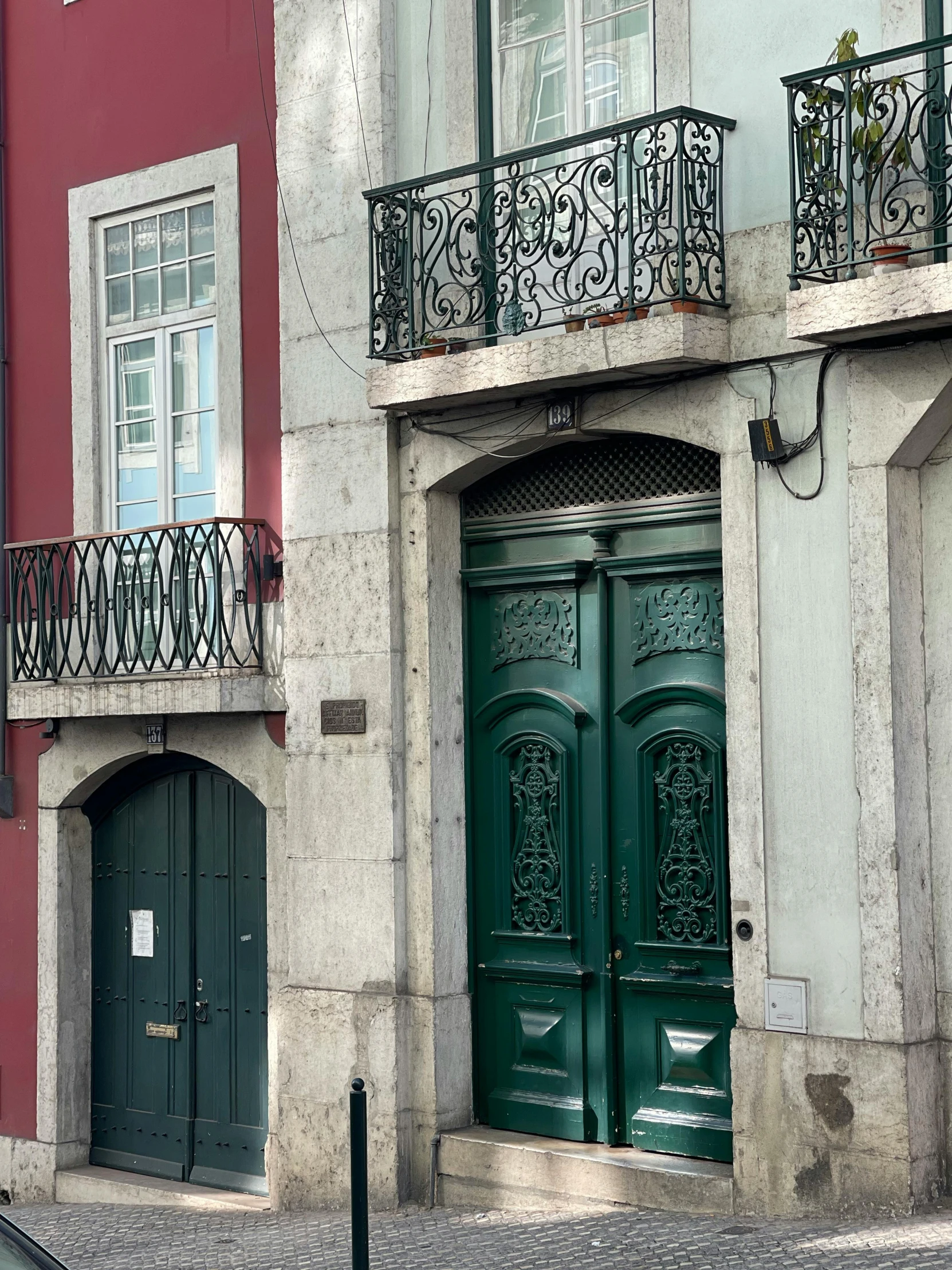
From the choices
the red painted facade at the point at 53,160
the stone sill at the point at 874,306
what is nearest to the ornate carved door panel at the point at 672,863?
the stone sill at the point at 874,306

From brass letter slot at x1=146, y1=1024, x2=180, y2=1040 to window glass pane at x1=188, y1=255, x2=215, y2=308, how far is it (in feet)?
14.5

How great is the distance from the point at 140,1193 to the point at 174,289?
18.1 feet

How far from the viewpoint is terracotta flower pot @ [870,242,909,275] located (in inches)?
285

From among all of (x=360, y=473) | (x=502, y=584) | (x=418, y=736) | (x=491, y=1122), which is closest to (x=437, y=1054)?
(x=491, y=1122)

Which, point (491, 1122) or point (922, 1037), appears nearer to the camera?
point (922, 1037)

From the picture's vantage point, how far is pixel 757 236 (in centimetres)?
801

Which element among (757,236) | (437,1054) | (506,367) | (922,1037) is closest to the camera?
(922,1037)

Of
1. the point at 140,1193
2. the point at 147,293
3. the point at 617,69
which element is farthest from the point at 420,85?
the point at 140,1193

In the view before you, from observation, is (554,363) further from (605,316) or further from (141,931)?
(141,931)

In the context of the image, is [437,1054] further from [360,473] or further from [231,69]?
[231,69]

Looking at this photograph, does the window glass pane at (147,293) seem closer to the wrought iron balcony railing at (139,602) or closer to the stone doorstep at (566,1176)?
the wrought iron balcony railing at (139,602)

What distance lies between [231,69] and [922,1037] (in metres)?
6.80

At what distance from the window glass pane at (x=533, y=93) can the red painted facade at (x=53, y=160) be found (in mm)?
1921

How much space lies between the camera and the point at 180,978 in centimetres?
1094
